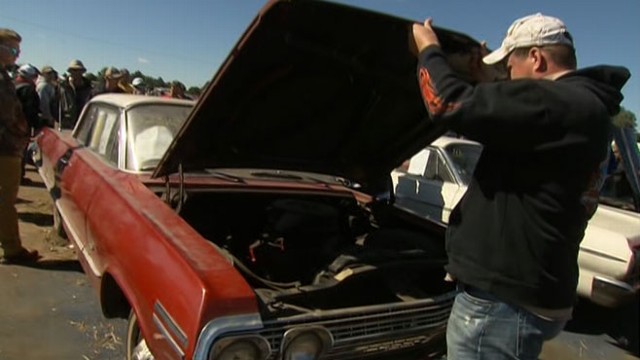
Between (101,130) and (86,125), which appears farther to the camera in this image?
(86,125)

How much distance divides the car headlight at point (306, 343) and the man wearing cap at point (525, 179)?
585mm

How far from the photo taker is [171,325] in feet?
6.80

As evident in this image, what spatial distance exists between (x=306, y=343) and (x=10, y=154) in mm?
3718

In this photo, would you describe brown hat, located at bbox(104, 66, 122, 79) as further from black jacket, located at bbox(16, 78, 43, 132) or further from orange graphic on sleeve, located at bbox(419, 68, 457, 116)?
orange graphic on sleeve, located at bbox(419, 68, 457, 116)

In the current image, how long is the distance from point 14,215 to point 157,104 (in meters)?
1.75

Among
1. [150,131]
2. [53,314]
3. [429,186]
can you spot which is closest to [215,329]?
[150,131]

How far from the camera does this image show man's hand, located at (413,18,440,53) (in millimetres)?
1866

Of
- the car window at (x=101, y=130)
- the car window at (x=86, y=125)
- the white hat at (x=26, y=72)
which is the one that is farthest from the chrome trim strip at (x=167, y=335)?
the white hat at (x=26, y=72)

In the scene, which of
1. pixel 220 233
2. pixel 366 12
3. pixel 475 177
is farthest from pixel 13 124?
pixel 475 177

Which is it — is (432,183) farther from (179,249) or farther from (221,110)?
(179,249)

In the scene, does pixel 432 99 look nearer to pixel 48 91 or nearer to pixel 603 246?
pixel 603 246

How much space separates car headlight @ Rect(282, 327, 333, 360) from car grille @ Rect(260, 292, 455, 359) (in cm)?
2

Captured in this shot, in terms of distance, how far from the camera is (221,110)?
287 cm

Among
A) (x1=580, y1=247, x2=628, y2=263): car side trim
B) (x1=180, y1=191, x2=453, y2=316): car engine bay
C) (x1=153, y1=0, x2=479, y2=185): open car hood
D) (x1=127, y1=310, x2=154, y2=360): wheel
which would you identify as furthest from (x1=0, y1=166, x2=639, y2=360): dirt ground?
(x1=153, y1=0, x2=479, y2=185): open car hood
